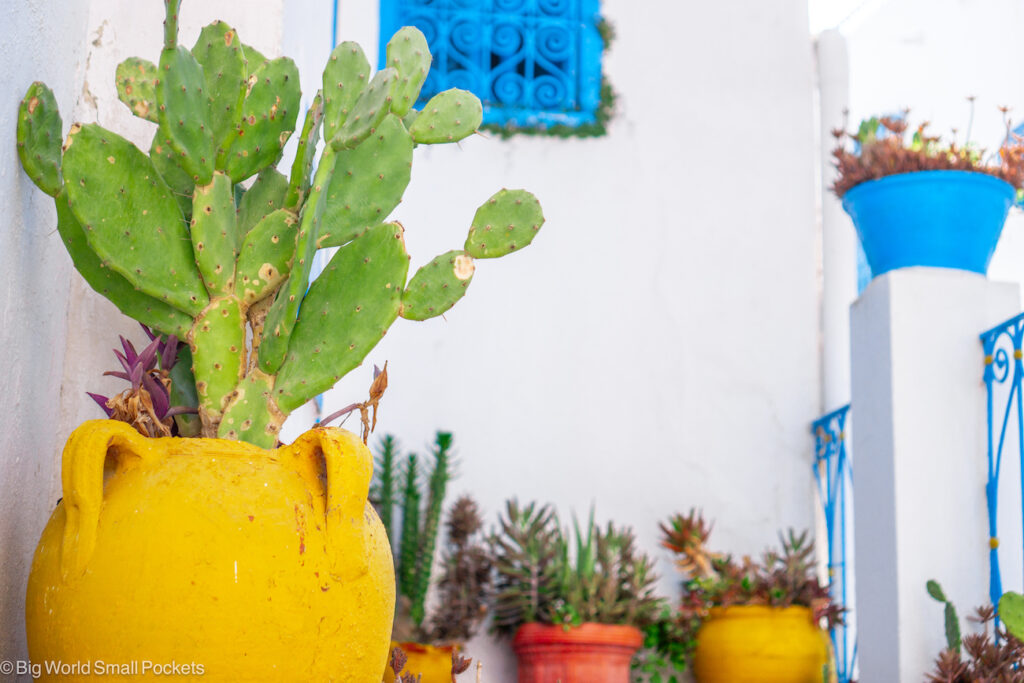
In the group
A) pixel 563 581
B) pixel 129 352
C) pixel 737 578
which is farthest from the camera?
pixel 737 578

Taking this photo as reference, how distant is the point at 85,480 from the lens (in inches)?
59.8

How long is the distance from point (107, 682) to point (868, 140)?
9.36 ft

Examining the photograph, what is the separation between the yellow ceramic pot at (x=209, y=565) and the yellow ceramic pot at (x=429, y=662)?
1849 mm

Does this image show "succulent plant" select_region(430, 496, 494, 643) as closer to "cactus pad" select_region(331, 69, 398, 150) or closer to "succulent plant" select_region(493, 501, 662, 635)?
"succulent plant" select_region(493, 501, 662, 635)

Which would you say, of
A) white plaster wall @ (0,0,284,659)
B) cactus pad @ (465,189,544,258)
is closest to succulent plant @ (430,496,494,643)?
white plaster wall @ (0,0,284,659)

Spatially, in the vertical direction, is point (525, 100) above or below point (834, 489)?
above

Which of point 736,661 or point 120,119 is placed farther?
point 736,661

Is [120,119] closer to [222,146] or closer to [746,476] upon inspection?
[222,146]

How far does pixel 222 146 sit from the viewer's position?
6.06ft

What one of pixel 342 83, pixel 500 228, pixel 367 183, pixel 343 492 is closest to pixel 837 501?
pixel 500 228

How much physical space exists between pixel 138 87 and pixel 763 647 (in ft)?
8.77

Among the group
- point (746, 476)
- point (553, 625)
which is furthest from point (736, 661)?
point (746, 476)

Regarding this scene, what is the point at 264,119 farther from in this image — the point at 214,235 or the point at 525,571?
the point at 525,571

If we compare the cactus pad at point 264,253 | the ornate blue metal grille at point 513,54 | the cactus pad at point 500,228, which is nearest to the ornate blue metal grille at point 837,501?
the ornate blue metal grille at point 513,54
